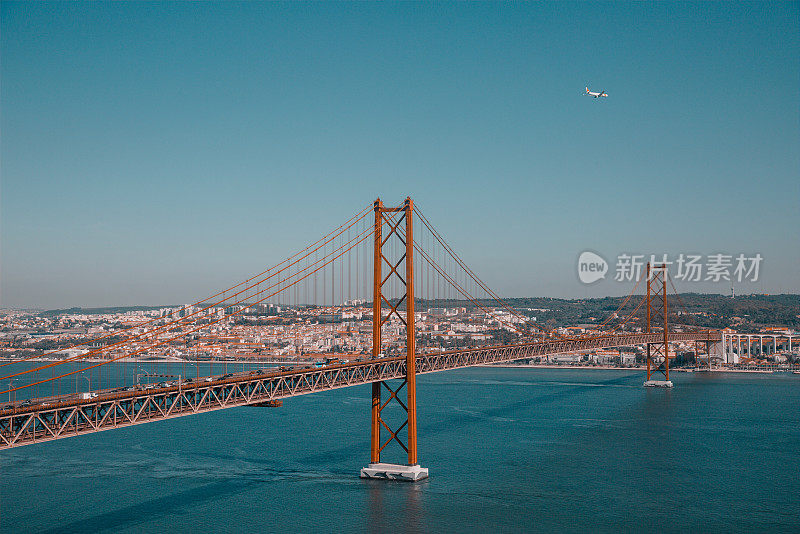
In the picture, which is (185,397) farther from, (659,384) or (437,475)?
(659,384)

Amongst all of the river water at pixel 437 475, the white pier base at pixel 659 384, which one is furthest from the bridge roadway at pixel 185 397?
the white pier base at pixel 659 384

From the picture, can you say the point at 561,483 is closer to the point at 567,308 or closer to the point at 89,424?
the point at 89,424

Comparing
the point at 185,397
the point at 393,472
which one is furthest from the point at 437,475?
the point at 185,397

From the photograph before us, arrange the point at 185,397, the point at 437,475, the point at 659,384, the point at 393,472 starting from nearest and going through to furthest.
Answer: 1. the point at 185,397
2. the point at 393,472
3. the point at 437,475
4. the point at 659,384

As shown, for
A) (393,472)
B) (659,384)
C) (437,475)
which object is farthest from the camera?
(659,384)

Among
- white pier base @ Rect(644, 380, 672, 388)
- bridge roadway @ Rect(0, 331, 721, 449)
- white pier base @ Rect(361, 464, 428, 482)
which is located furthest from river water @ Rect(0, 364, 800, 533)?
white pier base @ Rect(644, 380, 672, 388)

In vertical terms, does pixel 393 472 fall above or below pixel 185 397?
below

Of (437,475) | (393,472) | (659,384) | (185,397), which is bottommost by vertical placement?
(659,384)
